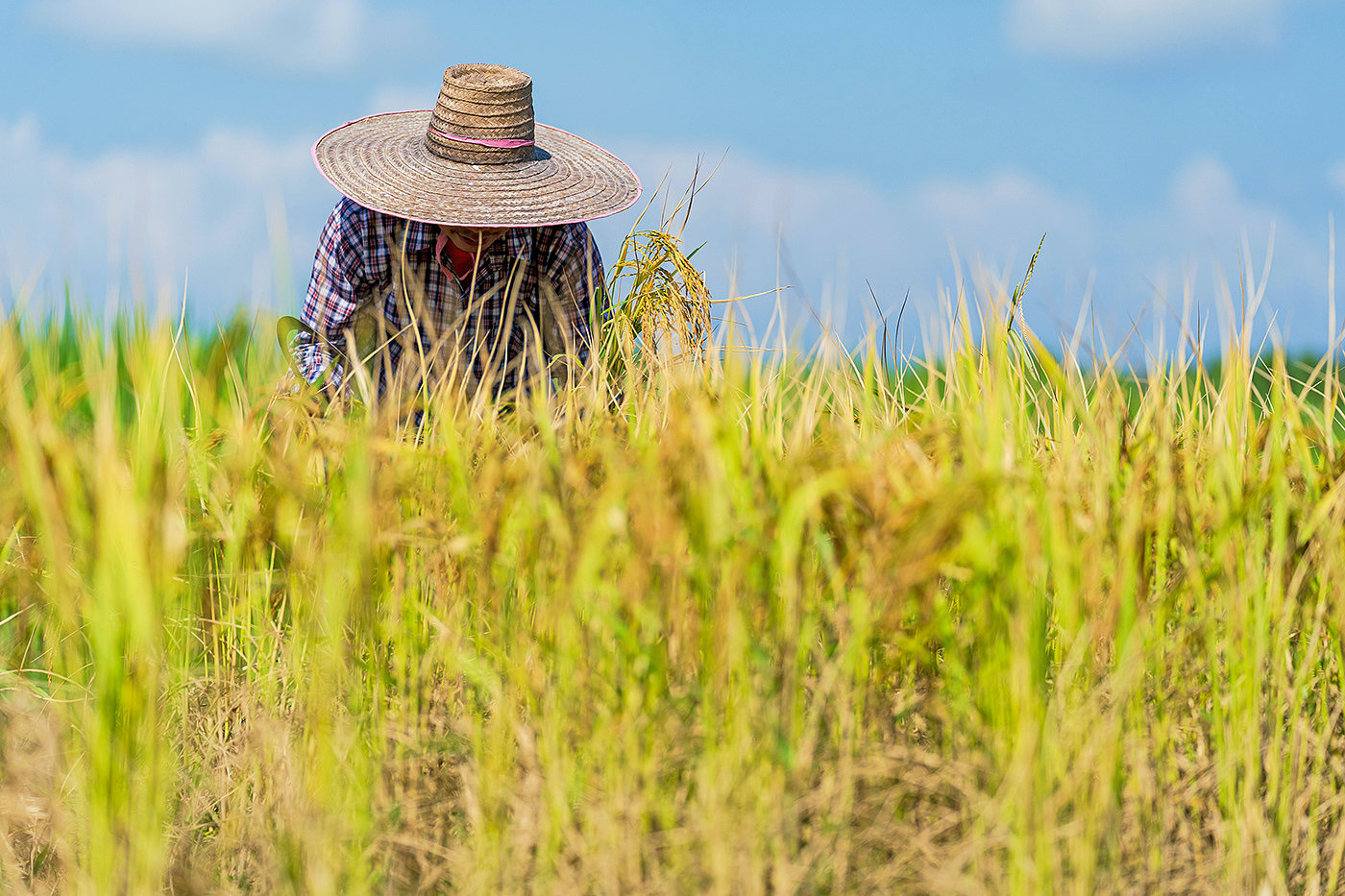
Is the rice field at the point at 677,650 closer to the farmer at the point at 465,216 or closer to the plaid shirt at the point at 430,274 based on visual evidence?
the farmer at the point at 465,216

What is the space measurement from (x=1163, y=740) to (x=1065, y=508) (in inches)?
14.5

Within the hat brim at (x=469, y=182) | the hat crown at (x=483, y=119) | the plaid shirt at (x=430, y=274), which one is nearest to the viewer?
the hat brim at (x=469, y=182)

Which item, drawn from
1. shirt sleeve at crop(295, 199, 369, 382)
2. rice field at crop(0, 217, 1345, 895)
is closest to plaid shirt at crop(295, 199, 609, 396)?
shirt sleeve at crop(295, 199, 369, 382)

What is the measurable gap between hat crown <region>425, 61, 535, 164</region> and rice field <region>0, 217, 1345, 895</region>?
131 cm

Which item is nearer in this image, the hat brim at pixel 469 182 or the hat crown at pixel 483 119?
the hat brim at pixel 469 182

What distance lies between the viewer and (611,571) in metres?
1.38

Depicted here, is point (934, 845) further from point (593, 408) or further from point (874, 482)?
point (593, 408)

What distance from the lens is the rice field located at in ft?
4.12

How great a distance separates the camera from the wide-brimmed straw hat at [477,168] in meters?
2.79

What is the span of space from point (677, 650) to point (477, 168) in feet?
6.55

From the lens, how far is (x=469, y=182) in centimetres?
288

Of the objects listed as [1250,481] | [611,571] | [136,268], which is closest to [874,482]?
[611,571]

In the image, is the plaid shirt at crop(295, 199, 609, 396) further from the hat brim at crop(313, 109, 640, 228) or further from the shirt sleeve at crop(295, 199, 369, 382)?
the hat brim at crop(313, 109, 640, 228)

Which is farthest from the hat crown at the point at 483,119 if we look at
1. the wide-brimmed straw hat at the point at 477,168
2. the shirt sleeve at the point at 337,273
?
the shirt sleeve at the point at 337,273
